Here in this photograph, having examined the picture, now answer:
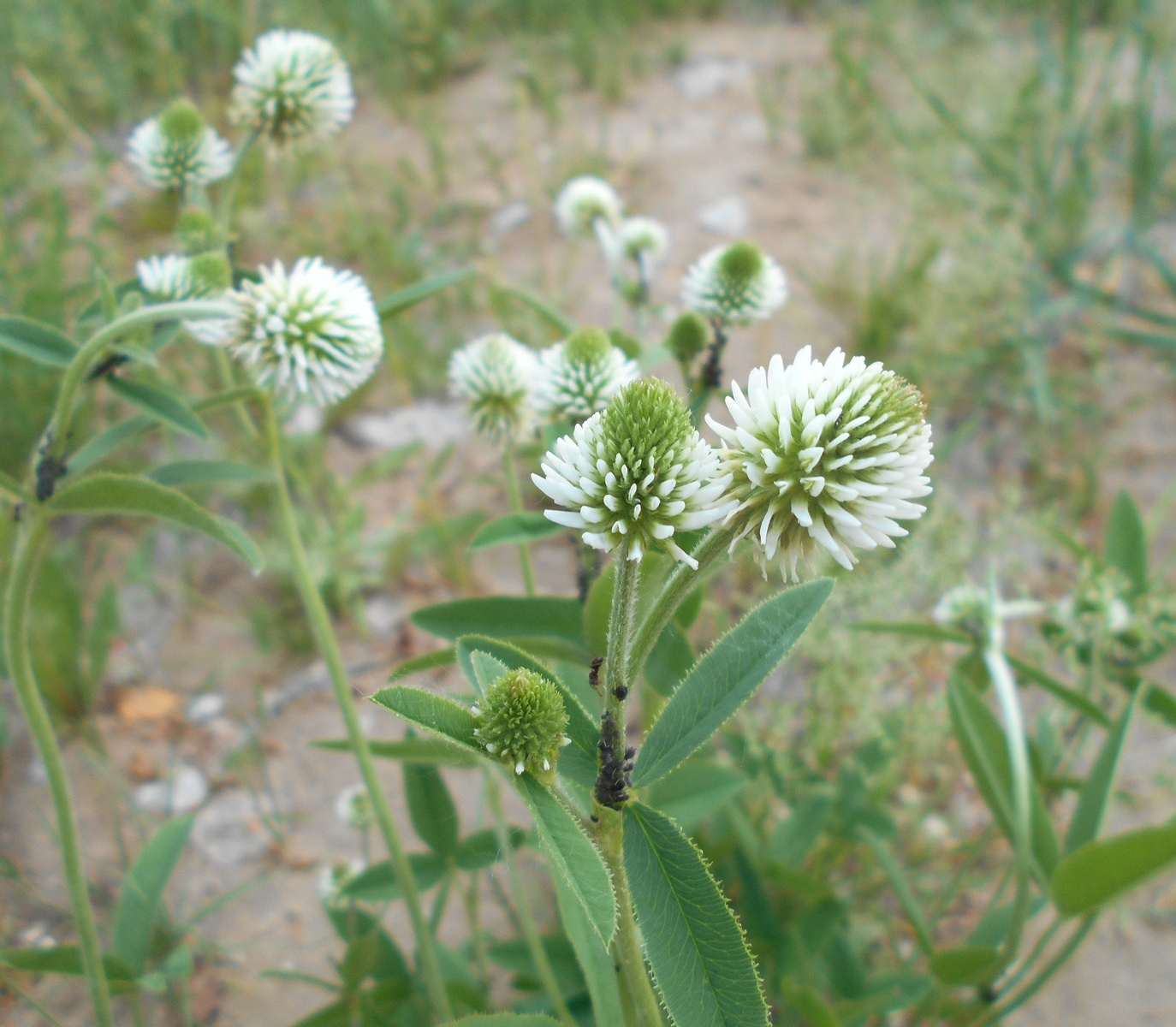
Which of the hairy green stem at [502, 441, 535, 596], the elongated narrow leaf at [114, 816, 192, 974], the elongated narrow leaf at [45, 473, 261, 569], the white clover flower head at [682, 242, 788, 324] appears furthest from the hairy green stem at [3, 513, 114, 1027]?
the white clover flower head at [682, 242, 788, 324]

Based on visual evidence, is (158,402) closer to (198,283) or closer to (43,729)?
(198,283)

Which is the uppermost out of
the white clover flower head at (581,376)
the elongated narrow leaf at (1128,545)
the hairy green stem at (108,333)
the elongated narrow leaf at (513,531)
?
the hairy green stem at (108,333)

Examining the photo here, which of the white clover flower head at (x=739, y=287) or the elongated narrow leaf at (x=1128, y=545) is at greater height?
the white clover flower head at (x=739, y=287)

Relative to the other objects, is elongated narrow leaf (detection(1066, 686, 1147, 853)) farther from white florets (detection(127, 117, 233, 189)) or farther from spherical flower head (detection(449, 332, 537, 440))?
white florets (detection(127, 117, 233, 189))

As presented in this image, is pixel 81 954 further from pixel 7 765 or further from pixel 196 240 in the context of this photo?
pixel 196 240

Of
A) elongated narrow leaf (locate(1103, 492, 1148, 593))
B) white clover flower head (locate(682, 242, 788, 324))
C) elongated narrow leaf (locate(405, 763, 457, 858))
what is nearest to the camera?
elongated narrow leaf (locate(405, 763, 457, 858))

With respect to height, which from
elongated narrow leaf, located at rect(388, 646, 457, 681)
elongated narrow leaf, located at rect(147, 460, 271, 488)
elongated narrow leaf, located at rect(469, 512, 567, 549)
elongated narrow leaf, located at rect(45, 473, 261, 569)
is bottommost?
elongated narrow leaf, located at rect(388, 646, 457, 681)

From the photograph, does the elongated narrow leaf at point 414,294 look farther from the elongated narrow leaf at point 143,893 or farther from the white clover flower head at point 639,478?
the elongated narrow leaf at point 143,893

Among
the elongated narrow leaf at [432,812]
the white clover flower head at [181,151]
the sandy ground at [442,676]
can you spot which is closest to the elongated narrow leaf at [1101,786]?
the sandy ground at [442,676]
